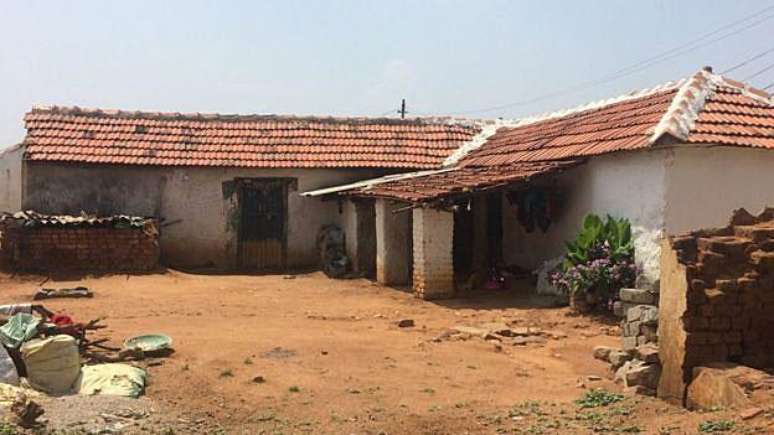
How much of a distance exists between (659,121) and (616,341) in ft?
12.5

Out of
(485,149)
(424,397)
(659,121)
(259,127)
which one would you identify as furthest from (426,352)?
(259,127)

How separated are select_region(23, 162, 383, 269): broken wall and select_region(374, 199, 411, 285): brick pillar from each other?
398cm

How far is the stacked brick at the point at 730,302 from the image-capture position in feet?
20.9

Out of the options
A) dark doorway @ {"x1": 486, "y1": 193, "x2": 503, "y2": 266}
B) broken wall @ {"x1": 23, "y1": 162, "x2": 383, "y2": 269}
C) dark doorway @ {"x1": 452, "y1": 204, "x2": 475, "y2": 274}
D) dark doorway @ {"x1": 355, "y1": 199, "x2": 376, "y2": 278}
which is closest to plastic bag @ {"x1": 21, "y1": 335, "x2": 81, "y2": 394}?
dark doorway @ {"x1": 355, "y1": 199, "x2": 376, "y2": 278}

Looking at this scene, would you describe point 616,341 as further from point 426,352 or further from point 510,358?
point 426,352

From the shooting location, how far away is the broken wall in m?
18.2

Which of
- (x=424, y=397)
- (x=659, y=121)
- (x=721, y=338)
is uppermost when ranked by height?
(x=659, y=121)

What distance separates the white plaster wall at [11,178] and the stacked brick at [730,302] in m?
16.6

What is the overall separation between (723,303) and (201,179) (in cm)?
1423

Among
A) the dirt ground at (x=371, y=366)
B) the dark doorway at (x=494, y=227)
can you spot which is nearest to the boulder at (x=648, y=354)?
the dirt ground at (x=371, y=366)

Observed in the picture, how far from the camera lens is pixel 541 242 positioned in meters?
14.9

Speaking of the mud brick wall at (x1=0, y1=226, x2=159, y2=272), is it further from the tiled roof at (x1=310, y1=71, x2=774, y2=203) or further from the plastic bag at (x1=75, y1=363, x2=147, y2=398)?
the plastic bag at (x1=75, y1=363, x2=147, y2=398)

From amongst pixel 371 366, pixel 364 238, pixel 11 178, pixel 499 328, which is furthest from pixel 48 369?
pixel 11 178

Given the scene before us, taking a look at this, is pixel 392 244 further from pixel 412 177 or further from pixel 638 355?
pixel 638 355
